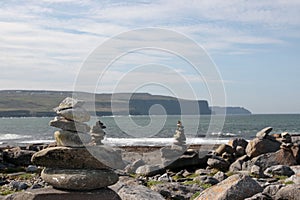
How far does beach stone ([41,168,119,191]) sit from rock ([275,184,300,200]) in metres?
4.34

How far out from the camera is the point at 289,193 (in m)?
12.2

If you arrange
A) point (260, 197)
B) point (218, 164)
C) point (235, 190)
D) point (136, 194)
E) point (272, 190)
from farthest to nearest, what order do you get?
point (218, 164) < point (136, 194) < point (272, 190) < point (235, 190) < point (260, 197)

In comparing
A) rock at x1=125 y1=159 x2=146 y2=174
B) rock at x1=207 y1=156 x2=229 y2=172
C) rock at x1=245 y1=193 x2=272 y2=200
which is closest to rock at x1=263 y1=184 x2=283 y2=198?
rock at x1=245 y1=193 x2=272 y2=200

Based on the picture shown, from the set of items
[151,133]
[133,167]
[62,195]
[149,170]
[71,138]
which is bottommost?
[151,133]

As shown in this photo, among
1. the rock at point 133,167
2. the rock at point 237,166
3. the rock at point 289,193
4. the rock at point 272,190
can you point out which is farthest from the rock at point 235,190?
the rock at point 133,167

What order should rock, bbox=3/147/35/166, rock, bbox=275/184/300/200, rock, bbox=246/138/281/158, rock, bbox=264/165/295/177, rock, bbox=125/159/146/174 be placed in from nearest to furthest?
rock, bbox=275/184/300/200
rock, bbox=264/165/295/177
rock, bbox=125/159/146/174
rock, bbox=246/138/281/158
rock, bbox=3/147/35/166

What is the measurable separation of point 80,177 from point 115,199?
3.50ft

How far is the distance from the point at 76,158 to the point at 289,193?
5.50 m

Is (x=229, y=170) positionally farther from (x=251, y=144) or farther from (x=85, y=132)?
(x=85, y=132)

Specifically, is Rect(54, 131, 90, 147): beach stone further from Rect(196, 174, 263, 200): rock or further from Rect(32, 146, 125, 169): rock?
Rect(196, 174, 263, 200): rock

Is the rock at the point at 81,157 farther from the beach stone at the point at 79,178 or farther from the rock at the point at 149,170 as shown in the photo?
the rock at the point at 149,170

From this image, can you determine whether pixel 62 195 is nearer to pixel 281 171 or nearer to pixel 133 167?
pixel 281 171

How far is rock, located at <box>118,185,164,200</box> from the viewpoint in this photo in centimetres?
1318

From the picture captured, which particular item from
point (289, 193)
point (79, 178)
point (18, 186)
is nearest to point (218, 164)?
point (18, 186)
